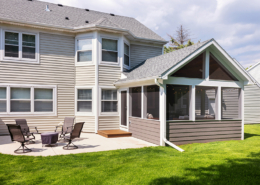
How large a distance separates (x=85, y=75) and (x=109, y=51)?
1.87 m

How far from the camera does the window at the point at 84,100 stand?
11070 mm

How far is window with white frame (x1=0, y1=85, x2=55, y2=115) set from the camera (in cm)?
1009

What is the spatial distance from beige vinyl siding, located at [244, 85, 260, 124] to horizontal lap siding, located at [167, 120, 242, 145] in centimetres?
817

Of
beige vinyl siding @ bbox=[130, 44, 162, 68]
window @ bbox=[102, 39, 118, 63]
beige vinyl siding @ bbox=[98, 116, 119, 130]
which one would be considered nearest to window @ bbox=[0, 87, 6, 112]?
beige vinyl siding @ bbox=[98, 116, 119, 130]

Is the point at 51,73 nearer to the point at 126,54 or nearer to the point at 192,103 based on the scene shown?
the point at 126,54

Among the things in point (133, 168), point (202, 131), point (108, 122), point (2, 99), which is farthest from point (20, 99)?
point (202, 131)

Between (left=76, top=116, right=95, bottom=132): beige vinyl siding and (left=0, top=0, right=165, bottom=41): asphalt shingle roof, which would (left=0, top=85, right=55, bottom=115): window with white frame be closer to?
(left=76, top=116, right=95, bottom=132): beige vinyl siding

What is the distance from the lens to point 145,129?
8.91 metres

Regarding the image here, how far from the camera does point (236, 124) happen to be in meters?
9.34

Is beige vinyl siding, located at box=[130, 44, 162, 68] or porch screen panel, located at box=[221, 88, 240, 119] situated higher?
beige vinyl siding, located at box=[130, 44, 162, 68]

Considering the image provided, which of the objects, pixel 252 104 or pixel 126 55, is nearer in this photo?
pixel 126 55

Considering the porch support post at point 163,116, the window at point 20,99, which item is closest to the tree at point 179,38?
the window at point 20,99

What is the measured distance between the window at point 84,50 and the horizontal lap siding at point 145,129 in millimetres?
4153

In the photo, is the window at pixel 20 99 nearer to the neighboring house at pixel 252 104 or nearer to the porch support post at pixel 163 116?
the porch support post at pixel 163 116
